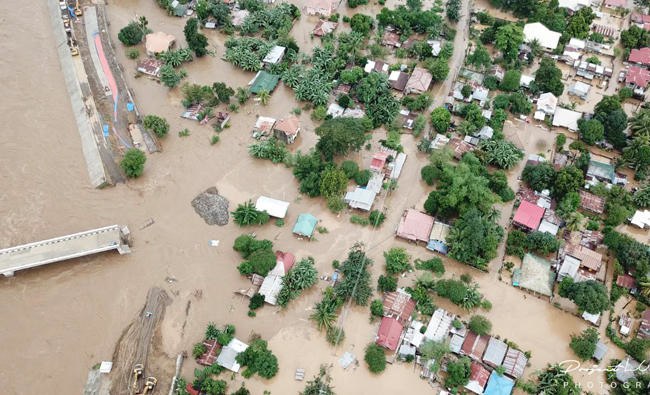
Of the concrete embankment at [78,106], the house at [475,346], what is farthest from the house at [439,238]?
the concrete embankment at [78,106]

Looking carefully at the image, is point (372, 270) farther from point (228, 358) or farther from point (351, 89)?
point (351, 89)

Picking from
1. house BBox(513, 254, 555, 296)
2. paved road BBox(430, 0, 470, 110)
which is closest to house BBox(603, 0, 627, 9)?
paved road BBox(430, 0, 470, 110)

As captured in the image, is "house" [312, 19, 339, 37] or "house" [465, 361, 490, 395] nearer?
"house" [465, 361, 490, 395]

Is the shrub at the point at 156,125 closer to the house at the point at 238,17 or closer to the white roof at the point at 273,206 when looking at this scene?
the white roof at the point at 273,206

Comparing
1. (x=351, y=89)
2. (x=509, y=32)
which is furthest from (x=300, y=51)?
(x=509, y=32)

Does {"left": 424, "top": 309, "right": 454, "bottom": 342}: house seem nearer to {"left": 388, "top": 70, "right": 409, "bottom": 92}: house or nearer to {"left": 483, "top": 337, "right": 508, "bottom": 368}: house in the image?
{"left": 483, "top": 337, "right": 508, "bottom": 368}: house

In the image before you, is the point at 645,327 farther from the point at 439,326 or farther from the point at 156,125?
the point at 156,125

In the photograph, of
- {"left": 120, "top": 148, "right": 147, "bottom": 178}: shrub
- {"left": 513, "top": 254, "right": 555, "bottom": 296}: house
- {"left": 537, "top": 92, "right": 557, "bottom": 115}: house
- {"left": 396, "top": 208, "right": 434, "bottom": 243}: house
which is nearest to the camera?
{"left": 513, "top": 254, "right": 555, "bottom": 296}: house

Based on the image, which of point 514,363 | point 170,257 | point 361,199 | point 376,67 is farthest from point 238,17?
point 514,363

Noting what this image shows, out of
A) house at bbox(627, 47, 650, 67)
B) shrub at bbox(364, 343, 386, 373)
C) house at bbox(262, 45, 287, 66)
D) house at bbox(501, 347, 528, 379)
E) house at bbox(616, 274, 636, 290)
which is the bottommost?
shrub at bbox(364, 343, 386, 373)

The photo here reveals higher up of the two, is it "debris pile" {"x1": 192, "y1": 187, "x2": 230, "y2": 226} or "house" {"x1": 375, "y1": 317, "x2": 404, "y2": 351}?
"debris pile" {"x1": 192, "y1": 187, "x2": 230, "y2": 226}
